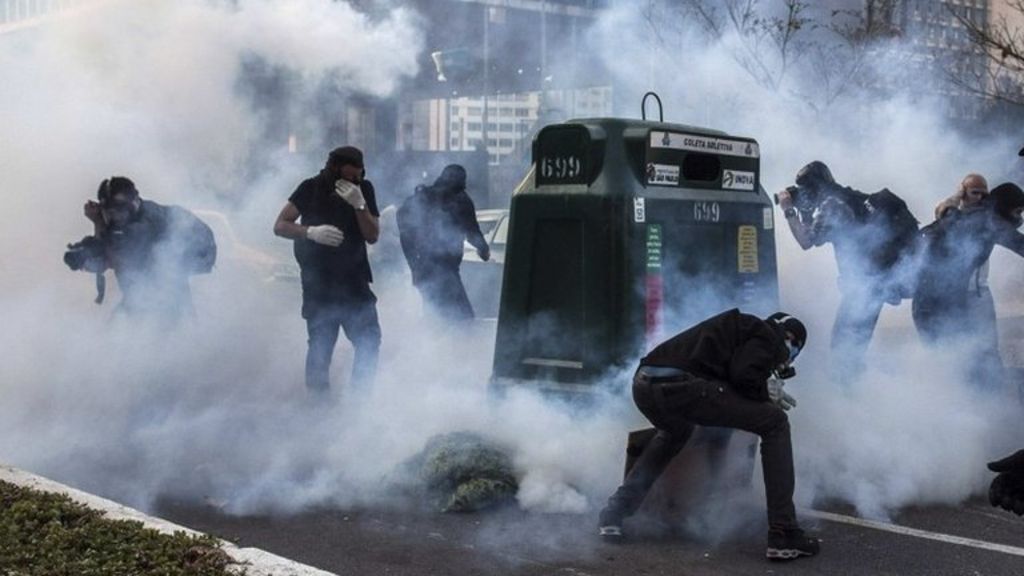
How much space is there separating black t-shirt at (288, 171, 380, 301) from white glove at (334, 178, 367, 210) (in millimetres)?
79

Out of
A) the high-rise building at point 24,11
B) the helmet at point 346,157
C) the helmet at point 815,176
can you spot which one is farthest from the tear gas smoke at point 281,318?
the helmet at point 346,157

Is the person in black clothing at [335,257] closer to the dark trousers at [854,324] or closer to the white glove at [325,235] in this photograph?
the white glove at [325,235]

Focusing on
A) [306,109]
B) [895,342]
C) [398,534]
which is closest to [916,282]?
[895,342]

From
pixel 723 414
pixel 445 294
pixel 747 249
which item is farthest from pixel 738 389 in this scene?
pixel 445 294

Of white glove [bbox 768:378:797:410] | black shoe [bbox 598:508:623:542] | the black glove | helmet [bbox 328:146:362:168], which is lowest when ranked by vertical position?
black shoe [bbox 598:508:623:542]

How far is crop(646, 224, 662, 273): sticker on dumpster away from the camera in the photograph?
19.1ft

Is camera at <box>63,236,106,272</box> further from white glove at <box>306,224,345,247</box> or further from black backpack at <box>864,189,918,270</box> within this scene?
black backpack at <box>864,189,918,270</box>

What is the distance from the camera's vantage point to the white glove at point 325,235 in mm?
7371

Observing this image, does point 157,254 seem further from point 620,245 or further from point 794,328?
point 794,328

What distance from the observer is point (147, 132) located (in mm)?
11109

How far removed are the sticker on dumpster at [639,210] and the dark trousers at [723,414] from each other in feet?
3.20

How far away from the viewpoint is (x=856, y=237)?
7.75 m

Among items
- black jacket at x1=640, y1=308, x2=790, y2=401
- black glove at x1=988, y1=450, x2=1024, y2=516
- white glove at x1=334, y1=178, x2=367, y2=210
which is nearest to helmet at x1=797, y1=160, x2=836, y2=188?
white glove at x1=334, y1=178, x2=367, y2=210

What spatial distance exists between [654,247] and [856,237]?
7.88 feet
